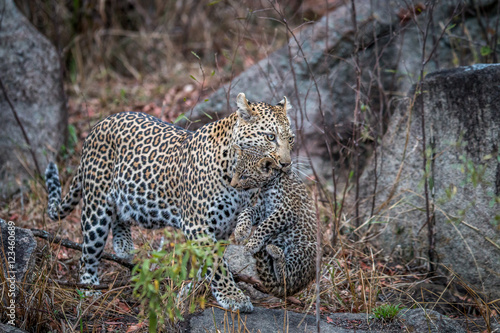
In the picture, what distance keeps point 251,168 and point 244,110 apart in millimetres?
539

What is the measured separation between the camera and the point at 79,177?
254 inches

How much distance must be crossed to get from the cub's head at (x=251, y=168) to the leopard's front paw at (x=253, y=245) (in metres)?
0.50

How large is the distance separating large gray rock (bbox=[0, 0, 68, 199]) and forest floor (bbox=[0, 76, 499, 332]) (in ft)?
1.72

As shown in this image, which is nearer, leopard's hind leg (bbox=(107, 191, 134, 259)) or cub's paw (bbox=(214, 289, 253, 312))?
cub's paw (bbox=(214, 289, 253, 312))

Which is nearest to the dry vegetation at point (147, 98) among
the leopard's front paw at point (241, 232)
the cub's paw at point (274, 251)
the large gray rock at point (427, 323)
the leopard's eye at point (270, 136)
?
the large gray rock at point (427, 323)

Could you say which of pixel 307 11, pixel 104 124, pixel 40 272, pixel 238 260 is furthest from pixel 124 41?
pixel 40 272

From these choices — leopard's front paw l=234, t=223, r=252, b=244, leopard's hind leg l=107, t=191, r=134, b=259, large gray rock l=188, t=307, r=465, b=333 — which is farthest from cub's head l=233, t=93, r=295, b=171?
leopard's hind leg l=107, t=191, r=134, b=259

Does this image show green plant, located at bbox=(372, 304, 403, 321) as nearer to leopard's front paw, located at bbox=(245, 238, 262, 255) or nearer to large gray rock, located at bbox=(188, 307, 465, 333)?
large gray rock, located at bbox=(188, 307, 465, 333)

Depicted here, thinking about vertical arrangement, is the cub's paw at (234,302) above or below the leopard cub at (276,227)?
below

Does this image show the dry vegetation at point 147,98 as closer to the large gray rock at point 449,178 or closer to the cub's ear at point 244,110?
the large gray rock at point 449,178

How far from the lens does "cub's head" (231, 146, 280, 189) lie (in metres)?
4.99

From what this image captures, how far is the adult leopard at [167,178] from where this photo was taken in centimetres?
514

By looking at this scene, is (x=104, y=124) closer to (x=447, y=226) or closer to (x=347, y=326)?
(x=347, y=326)

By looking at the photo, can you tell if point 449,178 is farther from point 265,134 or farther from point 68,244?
point 68,244
